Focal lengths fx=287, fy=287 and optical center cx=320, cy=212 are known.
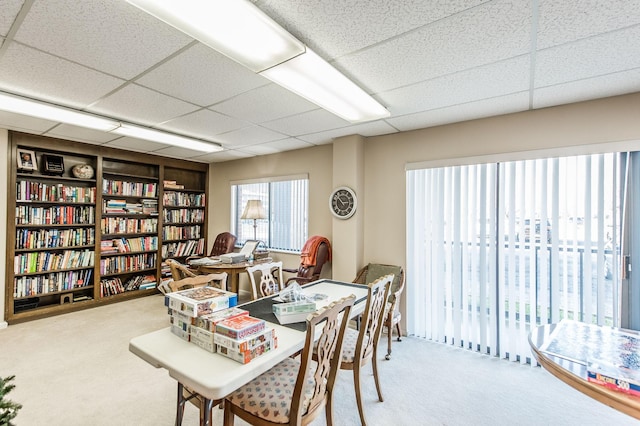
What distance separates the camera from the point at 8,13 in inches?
Answer: 55.7

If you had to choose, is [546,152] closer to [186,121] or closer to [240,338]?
[240,338]

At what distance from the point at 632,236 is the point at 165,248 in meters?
5.93

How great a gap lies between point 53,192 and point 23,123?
1.08 metres

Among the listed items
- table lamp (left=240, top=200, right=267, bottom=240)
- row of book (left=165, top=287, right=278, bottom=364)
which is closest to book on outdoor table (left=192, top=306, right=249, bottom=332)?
row of book (left=165, top=287, right=278, bottom=364)

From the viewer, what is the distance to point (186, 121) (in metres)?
3.09

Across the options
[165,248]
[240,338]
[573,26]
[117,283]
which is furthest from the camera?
[165,248]

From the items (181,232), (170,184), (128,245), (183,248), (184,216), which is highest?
(170,184)

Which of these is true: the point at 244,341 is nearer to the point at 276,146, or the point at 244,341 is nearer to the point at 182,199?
the point at 276,146

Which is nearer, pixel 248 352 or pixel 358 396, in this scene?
pixel 248 352

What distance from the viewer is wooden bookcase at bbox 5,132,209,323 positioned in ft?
12.0

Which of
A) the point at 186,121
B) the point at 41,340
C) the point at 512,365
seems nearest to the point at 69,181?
the point at 41,340

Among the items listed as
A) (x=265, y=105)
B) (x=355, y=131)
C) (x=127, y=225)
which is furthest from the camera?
(x=127, y=225)

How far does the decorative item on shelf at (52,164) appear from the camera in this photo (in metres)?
3.85

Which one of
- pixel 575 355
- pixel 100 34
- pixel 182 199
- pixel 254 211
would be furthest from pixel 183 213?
pixel 575 355
